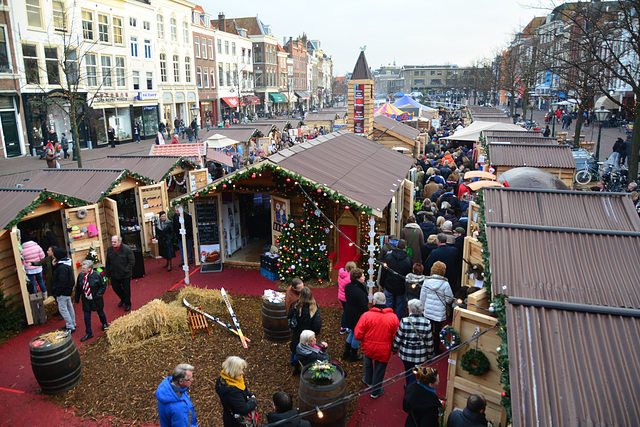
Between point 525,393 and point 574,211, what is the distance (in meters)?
4.19

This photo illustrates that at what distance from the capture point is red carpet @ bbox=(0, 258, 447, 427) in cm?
610

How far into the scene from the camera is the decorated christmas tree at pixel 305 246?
34.0ft

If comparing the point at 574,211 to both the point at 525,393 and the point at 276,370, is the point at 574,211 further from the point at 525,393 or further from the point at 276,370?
the point at 276,370

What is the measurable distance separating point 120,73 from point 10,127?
10814 mm

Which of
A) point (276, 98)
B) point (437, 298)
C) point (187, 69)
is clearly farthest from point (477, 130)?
point (276, 98)

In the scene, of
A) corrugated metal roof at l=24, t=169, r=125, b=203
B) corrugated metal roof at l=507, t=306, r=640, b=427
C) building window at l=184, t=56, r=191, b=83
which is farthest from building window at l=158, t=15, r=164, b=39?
corrugated metal roof at l=507, t=306, r=640, b=427

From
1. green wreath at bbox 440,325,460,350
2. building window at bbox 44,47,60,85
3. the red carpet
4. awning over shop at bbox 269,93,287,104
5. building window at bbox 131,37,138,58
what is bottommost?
the red carpet

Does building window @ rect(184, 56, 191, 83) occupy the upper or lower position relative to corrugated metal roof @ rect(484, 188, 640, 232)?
upper

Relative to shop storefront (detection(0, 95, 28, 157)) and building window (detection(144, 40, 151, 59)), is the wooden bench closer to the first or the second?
shop storefront (detection(0, 95, 28, 157))

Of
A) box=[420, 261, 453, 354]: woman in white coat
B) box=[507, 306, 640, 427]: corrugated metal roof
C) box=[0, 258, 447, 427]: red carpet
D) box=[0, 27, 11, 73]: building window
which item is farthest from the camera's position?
box=[0, 27, 11, 73]: building window

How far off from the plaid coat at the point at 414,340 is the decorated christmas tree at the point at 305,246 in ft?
15.5

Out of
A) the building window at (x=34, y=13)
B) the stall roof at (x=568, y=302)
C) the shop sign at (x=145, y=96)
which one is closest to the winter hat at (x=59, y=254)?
the stall roof at (x=568, y=302)

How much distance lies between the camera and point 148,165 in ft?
47.2

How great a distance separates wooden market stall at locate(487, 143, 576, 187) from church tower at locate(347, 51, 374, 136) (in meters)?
7.42
